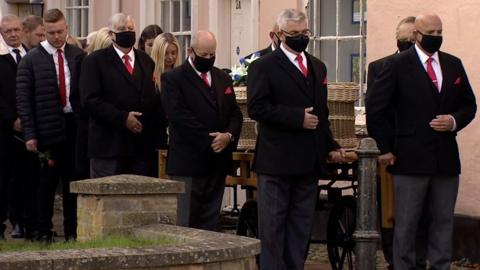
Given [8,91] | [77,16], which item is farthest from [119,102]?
[77,16]

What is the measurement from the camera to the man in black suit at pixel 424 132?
450 inches

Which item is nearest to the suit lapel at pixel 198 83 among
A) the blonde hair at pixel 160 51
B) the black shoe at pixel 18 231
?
the blonde hair at pixel 160 51

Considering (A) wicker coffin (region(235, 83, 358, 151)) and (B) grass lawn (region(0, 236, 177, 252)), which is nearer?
(B) grass lawn (region(0, 236, 177, 252))

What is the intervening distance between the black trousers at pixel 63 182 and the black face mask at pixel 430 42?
3800 millimetres

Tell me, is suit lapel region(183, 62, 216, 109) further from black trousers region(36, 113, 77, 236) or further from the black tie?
the black tie

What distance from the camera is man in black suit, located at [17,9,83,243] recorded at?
1402 cm

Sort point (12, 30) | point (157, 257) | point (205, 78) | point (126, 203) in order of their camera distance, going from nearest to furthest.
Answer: point (157, 257) < point (126, 203) < point (205, 78) < point (12, 30)

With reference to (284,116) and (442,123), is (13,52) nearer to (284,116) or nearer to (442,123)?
(284,116)

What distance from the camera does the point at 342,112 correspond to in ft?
41.0

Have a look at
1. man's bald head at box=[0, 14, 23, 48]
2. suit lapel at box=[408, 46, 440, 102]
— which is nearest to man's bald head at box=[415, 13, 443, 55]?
suit lapel at box=[408, 46, 440, 102]

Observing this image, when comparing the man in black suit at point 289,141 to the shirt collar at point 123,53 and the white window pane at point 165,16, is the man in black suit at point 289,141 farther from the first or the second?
the white window pane at point 165,16

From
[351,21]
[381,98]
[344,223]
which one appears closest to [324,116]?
[381,98]

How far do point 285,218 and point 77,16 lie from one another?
36.6 feet

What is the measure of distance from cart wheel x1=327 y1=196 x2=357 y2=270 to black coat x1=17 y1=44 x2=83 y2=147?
2.71 m
